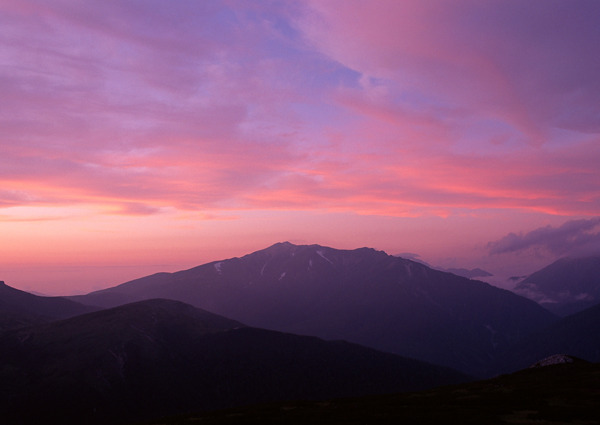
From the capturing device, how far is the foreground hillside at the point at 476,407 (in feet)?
186

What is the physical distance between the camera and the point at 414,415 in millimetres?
63656

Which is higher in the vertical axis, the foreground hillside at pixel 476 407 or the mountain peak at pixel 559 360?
the foreground hillside at pixel 476 407

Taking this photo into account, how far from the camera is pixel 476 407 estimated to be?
65938 millimetres

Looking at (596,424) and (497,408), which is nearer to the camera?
(596,424)

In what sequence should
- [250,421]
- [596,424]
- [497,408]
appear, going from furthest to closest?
[250,421], [497,408], [596,424]

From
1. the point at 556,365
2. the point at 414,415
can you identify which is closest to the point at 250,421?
the point at 414,415

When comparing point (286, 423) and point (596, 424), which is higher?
point (596, 424)

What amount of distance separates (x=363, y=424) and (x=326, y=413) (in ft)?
50.6

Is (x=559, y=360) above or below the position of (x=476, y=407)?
below

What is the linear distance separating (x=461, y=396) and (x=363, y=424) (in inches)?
1148

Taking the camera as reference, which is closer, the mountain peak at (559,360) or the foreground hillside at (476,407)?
the foreground hillside at (476,407)

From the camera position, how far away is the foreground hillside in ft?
186

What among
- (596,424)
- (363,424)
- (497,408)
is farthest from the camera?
(497,408)

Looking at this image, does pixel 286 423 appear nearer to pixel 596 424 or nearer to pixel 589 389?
pixel 596 424
